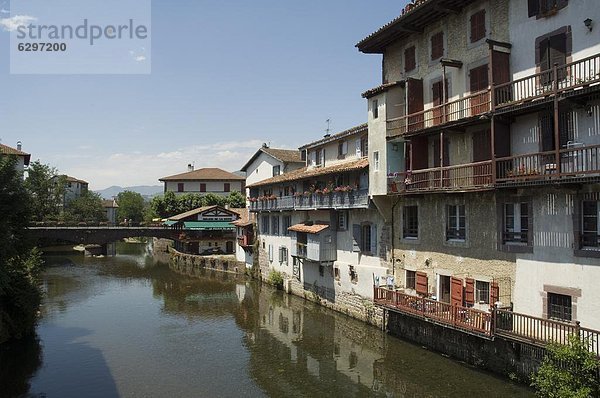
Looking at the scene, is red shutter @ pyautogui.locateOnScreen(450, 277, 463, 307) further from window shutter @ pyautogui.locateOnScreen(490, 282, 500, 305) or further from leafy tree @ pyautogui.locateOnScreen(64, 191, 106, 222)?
leafy tree @ pyautogui.locateOnScreen(64, 191, 106, 222)

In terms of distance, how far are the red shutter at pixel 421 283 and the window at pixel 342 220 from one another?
8.13m

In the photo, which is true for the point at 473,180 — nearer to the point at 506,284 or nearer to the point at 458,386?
the point at 506,284

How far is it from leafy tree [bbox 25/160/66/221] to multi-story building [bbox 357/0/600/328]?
7186 centimetres

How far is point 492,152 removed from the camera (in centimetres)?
1895

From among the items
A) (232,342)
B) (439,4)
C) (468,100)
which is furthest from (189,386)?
(439,4)

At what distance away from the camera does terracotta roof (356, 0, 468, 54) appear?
22.2 metres

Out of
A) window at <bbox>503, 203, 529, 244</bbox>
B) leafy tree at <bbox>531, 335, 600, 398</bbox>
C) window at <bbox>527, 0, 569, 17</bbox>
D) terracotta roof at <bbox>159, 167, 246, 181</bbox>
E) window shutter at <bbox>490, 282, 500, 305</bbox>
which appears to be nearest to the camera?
leafy tree at <bbox>531, 335, 600, 398</bbox>

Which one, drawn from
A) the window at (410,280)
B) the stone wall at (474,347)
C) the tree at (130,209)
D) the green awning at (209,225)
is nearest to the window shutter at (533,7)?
the stone wall at (474,347)

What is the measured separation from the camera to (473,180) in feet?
67.3

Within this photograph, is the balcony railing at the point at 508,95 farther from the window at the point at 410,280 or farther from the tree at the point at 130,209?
the tree at the point at 130,209

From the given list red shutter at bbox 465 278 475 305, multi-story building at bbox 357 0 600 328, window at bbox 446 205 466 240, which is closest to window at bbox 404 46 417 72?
multi-story building at bbox 357 0 600 328

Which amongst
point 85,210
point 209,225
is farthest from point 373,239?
point 85,210

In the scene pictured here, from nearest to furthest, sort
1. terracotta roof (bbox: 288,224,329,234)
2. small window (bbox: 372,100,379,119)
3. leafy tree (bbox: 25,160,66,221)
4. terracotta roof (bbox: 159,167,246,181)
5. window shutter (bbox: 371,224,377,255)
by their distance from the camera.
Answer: small window (bbox: 372,100,379,119) → window shutter (bbox: 371,224,377,255) → terracotta roof (bbox: 288,224,329,234) → leafy tree (bbox: 25,160,66,221) → terracotta roof (bbox: 159,167,246,181)

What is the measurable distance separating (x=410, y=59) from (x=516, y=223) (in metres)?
11.2
